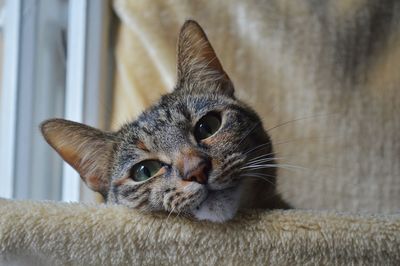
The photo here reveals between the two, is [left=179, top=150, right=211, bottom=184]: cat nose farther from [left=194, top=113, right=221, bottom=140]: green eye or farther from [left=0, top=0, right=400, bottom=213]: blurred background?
[left=0, top=0, right=400, bottom=213]: blurred background

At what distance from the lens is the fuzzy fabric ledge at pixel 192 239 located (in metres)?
0.69

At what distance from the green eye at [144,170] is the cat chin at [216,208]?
17 cm

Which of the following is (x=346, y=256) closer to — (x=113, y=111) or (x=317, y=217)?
(x=317, y=217)

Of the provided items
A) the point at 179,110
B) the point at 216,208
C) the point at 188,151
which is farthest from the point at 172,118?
the point at 216,208

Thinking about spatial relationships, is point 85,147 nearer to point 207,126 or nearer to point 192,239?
point 207,126

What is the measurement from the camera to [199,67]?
107 cm

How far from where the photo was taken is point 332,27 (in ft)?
4.71

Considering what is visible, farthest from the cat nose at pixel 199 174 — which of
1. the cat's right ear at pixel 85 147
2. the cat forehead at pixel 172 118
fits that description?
the cat's right ear at pixel 85 147

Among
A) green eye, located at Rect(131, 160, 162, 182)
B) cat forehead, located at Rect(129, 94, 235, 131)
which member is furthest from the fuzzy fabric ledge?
cat forehead, located at Rect(129, 94, 235, 131)

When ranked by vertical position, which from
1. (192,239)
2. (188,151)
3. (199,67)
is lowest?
(192,239)

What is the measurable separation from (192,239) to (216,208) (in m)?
0.06

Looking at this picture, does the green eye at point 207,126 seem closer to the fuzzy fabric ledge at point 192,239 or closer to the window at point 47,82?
the fuzzy fabric ledge at point 192,239

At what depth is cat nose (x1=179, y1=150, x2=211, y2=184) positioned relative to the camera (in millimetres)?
744

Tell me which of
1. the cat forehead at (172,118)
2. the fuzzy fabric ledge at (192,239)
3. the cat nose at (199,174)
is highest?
the cat forehead at (172,118)
